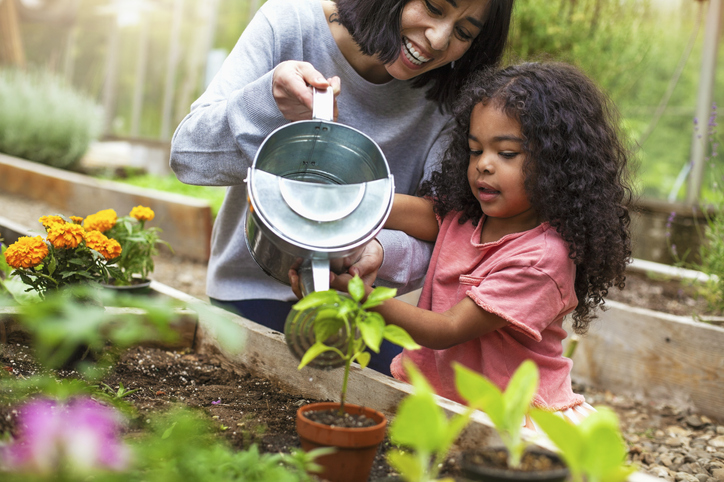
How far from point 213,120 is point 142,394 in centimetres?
57

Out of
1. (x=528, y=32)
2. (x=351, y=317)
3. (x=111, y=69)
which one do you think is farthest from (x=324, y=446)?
(x=111, y=69)

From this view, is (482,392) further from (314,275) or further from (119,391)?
(119,391)

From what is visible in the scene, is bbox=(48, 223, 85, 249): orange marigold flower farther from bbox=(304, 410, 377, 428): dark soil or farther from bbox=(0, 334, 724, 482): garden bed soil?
bbox=(304, 410, 377, 428): dark soil

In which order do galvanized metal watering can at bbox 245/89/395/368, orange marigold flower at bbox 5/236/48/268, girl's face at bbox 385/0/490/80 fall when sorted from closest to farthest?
galvanized metal watering can at bbox 245/89/395/368 < orange marigold flower at bbox 5/236/48/268 < girl's face at bbox 385/0/490/80

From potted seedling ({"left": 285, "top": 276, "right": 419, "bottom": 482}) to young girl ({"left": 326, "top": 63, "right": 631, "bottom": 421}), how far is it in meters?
0.28

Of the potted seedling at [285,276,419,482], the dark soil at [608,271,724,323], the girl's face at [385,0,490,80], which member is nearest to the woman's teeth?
the girl's face at [385,0,490,80]

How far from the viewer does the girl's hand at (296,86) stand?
1.04 meters

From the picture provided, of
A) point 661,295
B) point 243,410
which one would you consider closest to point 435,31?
point 243,410

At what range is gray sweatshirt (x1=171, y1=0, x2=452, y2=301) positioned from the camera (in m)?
1.26

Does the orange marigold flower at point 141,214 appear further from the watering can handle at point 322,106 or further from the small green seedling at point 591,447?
the small green seedling at point 591,447

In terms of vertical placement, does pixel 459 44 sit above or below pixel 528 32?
below

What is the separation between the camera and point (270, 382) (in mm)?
1256

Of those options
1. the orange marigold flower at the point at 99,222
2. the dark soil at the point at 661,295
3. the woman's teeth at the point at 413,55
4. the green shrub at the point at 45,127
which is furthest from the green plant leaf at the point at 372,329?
the green shrub at the point at 45,127

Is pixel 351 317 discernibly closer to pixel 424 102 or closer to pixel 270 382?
pixel 270 382
